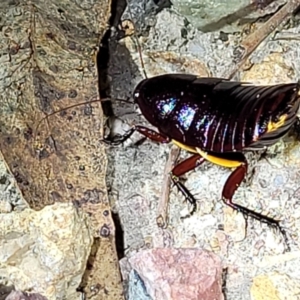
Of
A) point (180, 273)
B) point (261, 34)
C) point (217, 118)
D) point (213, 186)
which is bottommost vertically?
point (180, 273)

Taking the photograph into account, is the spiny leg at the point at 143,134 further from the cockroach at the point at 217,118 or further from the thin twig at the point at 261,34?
the thin twig at the point at 261,34

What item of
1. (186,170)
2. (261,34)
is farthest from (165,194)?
(261,34)

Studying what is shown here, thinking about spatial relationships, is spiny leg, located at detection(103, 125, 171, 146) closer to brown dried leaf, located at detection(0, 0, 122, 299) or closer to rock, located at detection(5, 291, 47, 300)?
brown dried leaf, located at detection(0, 0, 122, 299)

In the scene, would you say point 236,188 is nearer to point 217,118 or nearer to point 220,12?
point 217,118

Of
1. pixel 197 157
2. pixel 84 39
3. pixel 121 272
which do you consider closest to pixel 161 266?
pixel 121 272

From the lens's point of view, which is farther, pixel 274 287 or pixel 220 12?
pixel 220 12

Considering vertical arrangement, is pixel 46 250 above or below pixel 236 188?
below
